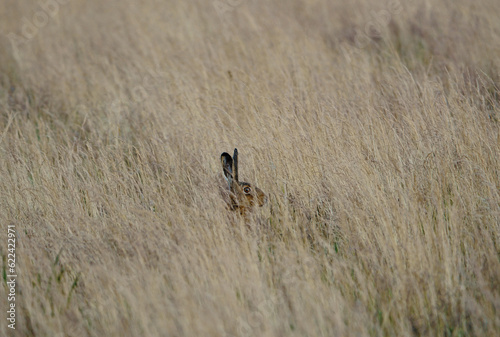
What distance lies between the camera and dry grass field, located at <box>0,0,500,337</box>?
2.67m

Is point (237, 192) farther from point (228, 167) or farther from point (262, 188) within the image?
point (262, 188)

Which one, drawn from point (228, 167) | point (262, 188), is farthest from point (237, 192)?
point (262, 188)

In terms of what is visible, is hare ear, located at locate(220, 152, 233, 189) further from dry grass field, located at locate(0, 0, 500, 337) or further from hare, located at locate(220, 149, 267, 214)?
dry grass field, located at locate(0, 0, 500, 337)

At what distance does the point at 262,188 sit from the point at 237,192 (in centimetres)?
47

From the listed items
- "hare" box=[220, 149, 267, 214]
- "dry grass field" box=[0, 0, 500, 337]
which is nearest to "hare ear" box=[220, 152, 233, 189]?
"hare" box=[220, 149, 267, 214]

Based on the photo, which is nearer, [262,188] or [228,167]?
[228,167]

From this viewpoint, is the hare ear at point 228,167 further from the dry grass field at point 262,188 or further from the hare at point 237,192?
the dry grass field at point 262,188

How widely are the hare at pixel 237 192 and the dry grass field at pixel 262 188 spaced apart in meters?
0.10

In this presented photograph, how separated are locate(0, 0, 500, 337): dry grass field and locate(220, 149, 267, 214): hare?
3.8 inches

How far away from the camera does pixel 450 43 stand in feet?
20.2

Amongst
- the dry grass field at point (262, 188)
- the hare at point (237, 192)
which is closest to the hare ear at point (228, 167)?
the hare at point (237, 192)

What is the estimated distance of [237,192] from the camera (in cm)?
346

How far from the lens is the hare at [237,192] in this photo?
344 cm

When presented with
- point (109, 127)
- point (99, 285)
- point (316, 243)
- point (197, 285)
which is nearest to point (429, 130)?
point (316, 243)
